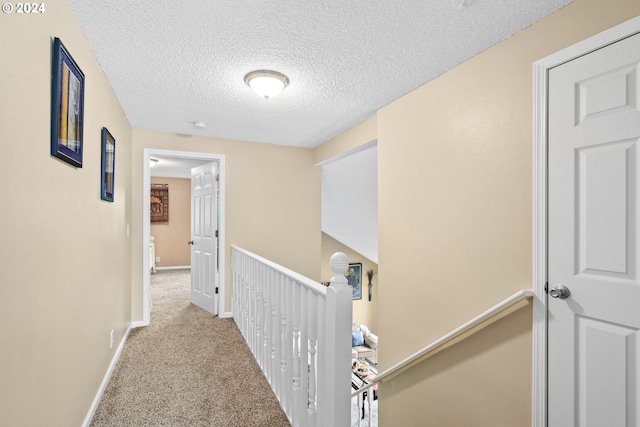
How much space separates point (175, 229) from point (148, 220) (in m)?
4.44

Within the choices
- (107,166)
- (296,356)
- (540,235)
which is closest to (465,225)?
(540,235)

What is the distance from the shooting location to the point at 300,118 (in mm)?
3266

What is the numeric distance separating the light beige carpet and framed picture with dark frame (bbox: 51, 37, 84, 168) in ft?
5.15

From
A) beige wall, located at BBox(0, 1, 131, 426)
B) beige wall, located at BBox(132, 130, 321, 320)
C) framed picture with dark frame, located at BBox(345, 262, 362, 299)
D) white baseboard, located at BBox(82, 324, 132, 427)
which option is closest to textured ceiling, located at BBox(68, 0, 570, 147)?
beige wall, located at BBox(0, 1, 131, 426)

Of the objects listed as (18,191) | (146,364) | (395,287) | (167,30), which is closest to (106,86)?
(167,30)

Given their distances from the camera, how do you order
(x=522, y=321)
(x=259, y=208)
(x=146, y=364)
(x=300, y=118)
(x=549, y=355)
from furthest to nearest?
1. (x=259, y=208)
2. (x=300, y=118)
3. (x=146, y=364)
4. (x=522, y=321)
5. (x=549, y=355)

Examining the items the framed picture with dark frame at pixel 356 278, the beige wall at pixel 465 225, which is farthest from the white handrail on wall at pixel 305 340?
the framed picture with dark frame at pixel 356 278

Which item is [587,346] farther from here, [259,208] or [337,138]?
[259,208]

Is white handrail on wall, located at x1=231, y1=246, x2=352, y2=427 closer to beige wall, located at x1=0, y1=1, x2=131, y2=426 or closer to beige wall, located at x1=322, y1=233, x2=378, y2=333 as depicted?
beige wall, located at x1=0, y1=1, x2=131, y2=426

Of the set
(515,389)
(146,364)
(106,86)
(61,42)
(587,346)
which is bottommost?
(146,364)

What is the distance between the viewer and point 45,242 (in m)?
1.30

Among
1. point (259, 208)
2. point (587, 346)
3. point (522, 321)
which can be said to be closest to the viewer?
point (587, 346)

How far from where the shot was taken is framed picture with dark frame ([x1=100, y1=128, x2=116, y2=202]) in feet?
7.30

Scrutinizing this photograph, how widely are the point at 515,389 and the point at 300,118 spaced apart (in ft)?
8.97
